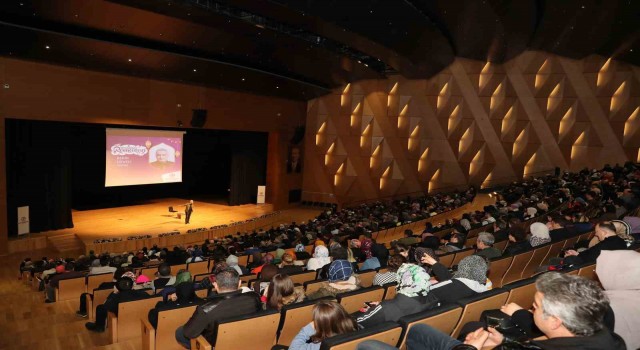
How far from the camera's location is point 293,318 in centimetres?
402

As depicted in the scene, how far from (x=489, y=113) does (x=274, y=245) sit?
1550 cm

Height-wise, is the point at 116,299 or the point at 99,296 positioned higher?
the point at 116,299

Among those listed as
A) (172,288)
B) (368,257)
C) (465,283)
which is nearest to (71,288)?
(172,288)

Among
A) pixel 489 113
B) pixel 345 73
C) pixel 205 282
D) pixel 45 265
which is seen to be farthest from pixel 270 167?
pixel 205 282

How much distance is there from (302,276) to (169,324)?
221 cm

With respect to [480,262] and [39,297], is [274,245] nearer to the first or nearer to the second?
[39,297]

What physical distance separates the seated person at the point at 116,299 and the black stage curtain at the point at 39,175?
12.3 metres

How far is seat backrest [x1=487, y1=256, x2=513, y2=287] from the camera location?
5.69 metres

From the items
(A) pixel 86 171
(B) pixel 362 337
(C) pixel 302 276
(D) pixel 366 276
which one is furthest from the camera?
(A) pixel 86 171

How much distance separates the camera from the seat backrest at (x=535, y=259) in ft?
21.0

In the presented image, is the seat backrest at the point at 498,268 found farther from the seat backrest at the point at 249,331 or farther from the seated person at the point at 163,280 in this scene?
the seated person at the point at 163,280

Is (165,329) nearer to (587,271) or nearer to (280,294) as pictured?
(280,294)

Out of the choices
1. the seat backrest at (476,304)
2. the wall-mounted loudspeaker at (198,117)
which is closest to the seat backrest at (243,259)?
the seat backrest at (476,304)

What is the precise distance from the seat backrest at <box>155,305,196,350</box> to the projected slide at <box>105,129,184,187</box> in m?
16.5
